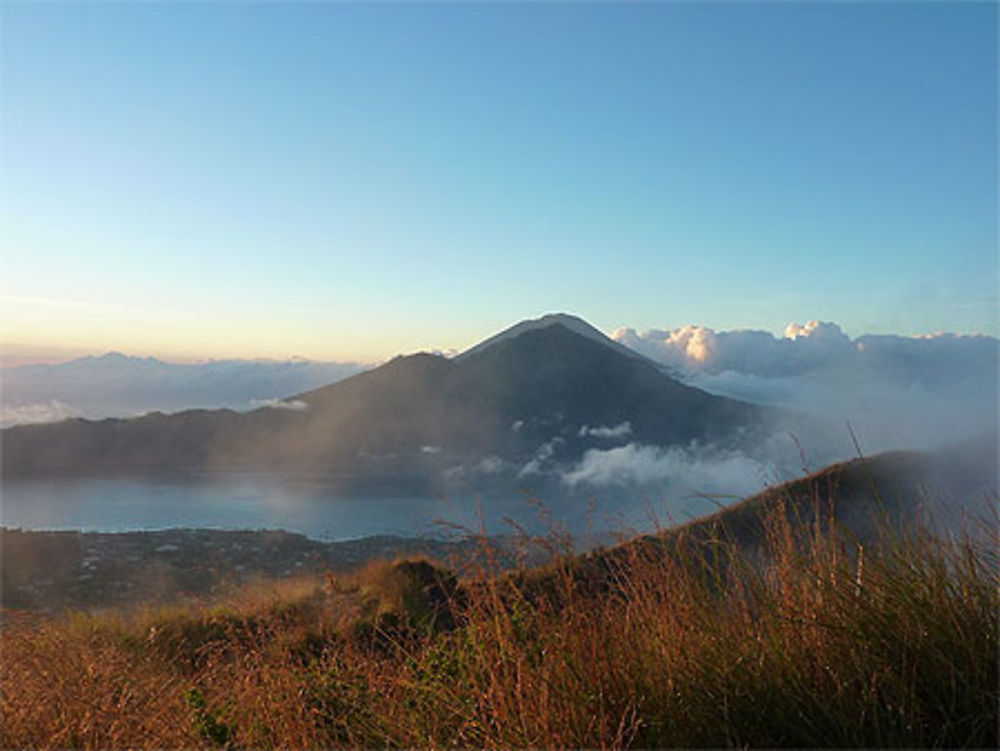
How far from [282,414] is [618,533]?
523 feet

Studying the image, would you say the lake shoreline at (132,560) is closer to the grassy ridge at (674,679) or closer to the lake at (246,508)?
the lake at (246,508)

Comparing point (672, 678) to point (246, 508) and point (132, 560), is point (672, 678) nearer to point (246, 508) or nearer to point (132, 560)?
point (132, 560)

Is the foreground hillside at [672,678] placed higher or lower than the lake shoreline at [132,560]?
higher

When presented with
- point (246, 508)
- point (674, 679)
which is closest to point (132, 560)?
point (674, 679)

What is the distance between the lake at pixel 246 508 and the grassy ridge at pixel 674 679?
0.39 meters

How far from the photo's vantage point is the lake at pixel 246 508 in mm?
4414

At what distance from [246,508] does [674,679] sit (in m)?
101

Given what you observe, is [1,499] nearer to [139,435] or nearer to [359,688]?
[139,435]

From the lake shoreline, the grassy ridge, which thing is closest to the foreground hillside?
the grassy ridge

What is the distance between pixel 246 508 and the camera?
311 feet

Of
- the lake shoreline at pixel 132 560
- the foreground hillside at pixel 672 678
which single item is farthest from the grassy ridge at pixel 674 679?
the lake shoreline at pixel 132 560

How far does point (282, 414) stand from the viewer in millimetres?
155000

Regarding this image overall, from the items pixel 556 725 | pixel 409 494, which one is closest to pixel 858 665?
pixel 556 725

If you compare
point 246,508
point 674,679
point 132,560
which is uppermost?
point 674,679
